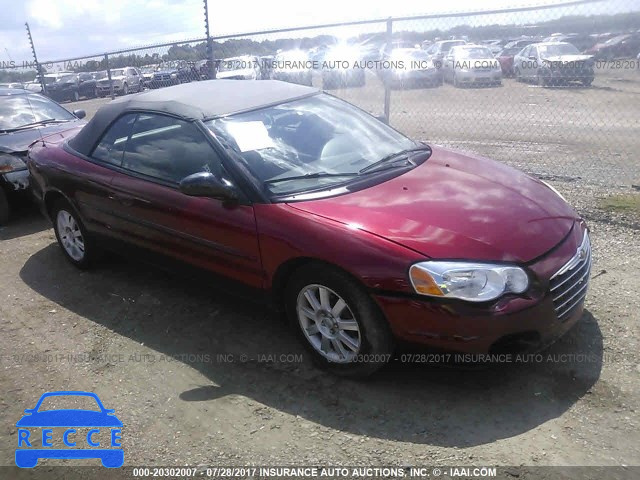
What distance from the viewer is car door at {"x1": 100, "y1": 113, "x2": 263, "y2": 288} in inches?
134

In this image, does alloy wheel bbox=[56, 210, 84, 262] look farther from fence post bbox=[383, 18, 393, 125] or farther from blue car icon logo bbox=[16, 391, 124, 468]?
fence post bbox=[383, 18, 393, 125]

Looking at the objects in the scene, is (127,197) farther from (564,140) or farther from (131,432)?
(564,140)

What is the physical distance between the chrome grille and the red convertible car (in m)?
0.01

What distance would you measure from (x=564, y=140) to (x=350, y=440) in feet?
26.5

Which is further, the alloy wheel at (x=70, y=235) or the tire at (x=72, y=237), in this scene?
the alloy wheel at (x=70, y=235)

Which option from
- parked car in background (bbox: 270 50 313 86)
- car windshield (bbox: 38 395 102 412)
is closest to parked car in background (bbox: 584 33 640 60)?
parked car in background (bbox: 270 50 313 86)

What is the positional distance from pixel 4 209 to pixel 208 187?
4342 mm

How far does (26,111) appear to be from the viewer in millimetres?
7395

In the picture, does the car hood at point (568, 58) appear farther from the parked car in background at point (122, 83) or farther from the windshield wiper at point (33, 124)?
the parked car in background at point (122, 83)

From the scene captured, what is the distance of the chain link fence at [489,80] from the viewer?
24.7 ft

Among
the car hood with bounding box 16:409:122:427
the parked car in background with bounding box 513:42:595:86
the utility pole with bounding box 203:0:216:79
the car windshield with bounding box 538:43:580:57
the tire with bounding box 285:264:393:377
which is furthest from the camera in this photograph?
the car windshield with bounding box 538:43:580:57

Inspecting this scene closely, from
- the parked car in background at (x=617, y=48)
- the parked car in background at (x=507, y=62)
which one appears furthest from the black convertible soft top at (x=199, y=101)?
the parked car in background at (x=507, y=62)

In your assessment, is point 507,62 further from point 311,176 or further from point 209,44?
point 311,176

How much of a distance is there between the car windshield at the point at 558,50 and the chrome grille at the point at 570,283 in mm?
13125
